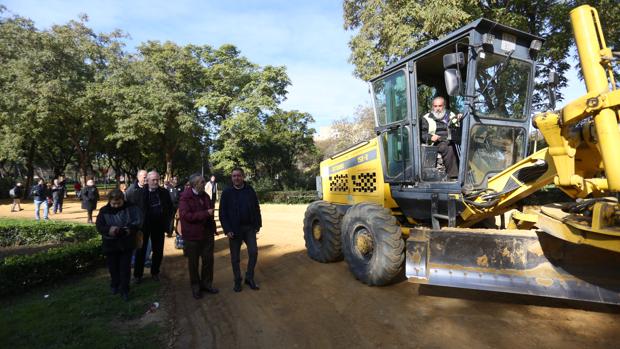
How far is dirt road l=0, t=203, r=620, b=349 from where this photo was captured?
3857 mm

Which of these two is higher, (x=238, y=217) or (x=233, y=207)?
(x=233, y=207)

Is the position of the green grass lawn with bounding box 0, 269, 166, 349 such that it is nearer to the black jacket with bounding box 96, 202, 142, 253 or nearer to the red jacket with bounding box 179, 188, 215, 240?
the black jacket with bounding box 96, 202, 142, 253

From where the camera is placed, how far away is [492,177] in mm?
4785

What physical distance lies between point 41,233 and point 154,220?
538 centimetres

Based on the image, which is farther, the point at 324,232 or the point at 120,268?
the point at 324,232

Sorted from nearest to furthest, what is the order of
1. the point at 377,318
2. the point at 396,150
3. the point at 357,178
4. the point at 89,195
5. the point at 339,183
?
1. the point at 377,318
2. the point at 396,150
3. the point at 357,178
4. the point at 339,183
5. the point at 89,195

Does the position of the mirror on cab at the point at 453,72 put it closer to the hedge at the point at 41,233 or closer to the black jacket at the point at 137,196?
the black jacket at the point at 137,196

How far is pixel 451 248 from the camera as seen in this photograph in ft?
15.0

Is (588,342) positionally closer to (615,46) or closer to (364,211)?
(364,211)

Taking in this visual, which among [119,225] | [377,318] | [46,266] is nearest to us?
[377,318]

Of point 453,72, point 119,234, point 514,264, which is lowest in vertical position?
point 514,264

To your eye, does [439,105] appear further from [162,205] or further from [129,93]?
[129,93]

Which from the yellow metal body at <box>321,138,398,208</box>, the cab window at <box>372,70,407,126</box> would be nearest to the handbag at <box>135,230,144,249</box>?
the yellow metal body at <box>321,138,398,208</box>

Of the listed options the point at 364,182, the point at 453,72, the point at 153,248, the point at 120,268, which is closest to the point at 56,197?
the point at 153,248
